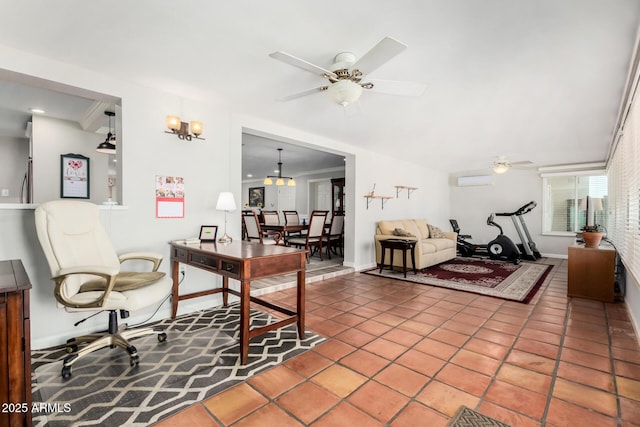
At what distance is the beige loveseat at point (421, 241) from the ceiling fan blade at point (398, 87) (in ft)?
10.5

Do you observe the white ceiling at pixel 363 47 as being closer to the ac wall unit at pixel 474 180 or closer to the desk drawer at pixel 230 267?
the desk drawer at pixel 230 267

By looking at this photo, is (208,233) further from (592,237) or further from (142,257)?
(592,237)

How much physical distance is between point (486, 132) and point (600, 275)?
239 centimetres

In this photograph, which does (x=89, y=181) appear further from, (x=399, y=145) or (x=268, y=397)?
(x=399, y=145)

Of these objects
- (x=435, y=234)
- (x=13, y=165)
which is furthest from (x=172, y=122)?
(x=435, y=234)

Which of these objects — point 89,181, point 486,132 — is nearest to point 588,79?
point 486,132

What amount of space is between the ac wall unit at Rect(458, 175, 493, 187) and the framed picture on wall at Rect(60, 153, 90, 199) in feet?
27.9

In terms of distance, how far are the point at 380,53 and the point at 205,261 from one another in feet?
6.64

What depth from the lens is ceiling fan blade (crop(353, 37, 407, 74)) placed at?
5.67 ft

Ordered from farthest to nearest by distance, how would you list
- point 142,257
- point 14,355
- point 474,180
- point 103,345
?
point 474,180, point 142,257, point 103,345, point 14,355

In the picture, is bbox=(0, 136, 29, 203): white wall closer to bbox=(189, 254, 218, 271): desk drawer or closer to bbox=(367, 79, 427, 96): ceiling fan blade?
bbox=(189, 254, 218, 271): desk drawer

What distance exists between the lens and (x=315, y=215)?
225 inches

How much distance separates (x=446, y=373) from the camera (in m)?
1.96

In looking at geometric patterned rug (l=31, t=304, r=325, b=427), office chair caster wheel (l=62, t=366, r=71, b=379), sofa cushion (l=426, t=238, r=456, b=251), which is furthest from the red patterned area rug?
office chair caster wheel (l=62, t=366, r=71, b=379)
